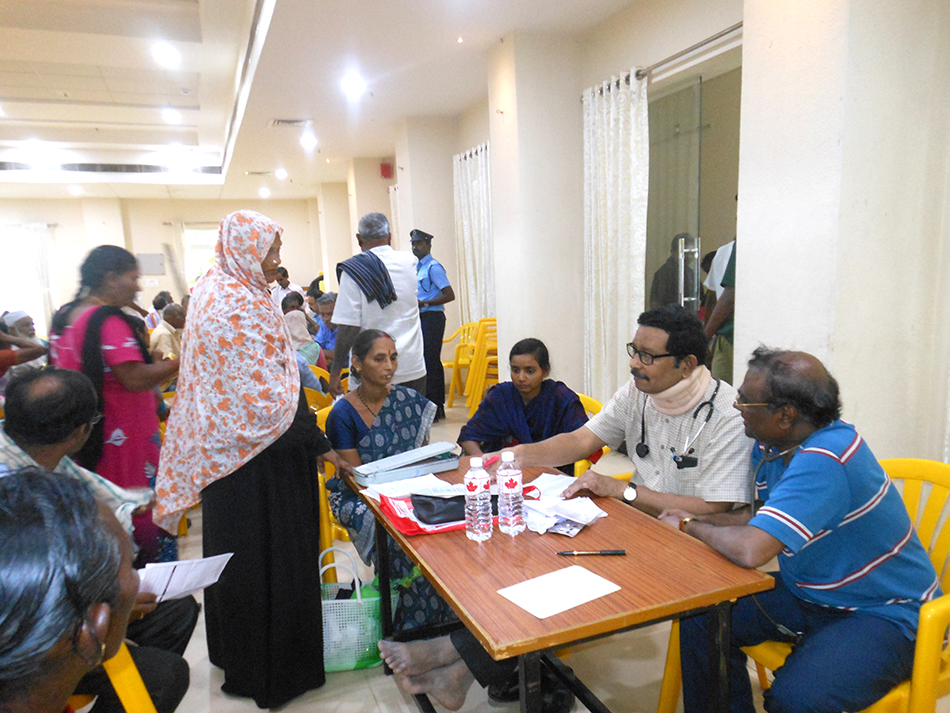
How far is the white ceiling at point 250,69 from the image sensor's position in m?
4.10

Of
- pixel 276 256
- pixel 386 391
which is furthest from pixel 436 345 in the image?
pixel 276 256

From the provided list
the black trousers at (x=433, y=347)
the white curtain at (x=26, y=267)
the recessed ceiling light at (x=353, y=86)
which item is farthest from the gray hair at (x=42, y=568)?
the white curtain at (x=26, y=267)

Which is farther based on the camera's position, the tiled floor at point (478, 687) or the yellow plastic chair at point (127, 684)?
the tiled floor at point (478, 687)

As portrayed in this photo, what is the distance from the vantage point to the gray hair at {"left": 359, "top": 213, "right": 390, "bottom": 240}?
3543 mm

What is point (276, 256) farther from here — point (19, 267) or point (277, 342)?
point (19, 267)

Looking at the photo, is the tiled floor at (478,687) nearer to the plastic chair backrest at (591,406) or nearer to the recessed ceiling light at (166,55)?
the plastic chair backrest at (591,406)

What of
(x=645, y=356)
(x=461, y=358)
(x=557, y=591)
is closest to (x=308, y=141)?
(x=461, y=358)

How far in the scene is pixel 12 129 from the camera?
8.09 meters

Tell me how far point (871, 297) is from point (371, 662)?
7.69ft

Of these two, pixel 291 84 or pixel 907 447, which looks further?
pixel 291 84

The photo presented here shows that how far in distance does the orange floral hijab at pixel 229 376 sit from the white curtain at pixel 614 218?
2.78 meters

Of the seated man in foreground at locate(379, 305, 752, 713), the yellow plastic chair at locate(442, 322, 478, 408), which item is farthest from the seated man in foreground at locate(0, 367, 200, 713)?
the yellow plastic chair at locate(442, 322, 478, 408)

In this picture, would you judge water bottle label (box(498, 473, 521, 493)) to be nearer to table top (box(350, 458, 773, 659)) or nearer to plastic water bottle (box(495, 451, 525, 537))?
plastic water bottle (box(495, 451, 525, 537))

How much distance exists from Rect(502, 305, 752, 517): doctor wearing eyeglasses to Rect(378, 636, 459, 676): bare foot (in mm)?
708
